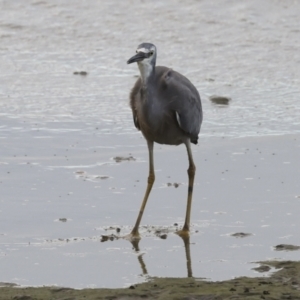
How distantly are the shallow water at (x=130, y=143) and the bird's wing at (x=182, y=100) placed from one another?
673 millimetres

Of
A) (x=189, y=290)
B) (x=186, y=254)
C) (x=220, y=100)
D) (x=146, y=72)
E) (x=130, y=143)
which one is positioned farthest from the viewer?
(x=220, y=100)

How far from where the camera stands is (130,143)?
406 inches

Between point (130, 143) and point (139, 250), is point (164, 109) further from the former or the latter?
point (130, 143)

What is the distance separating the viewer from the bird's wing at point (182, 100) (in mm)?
8117

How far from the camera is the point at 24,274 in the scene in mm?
6539

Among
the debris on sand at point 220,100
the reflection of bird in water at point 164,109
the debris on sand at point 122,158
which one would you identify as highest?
the debris on sand at point 220,100

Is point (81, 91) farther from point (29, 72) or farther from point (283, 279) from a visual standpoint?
point (283, 279)

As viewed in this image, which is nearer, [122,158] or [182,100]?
[182,100]

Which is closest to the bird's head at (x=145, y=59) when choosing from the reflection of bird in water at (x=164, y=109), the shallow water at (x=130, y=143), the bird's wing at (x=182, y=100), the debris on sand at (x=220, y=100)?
the reflection of bird in water at (x=164, y=109)

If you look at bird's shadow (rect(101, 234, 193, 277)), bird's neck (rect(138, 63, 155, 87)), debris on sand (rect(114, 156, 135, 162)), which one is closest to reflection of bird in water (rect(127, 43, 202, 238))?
bird's neck (rect(138, 63, 155, 87))

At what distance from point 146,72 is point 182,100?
0.61 metres

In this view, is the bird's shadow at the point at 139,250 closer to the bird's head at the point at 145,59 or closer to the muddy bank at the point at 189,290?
the muddy bank at the point at 189,290

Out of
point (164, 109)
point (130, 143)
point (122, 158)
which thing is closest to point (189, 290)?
point (164, 109)

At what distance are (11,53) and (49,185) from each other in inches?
226
